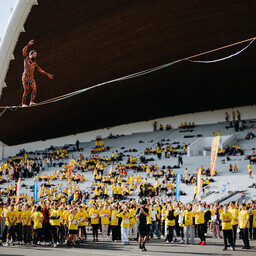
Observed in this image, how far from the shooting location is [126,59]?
34594 millimetres

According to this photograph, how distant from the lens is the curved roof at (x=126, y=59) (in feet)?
94.2

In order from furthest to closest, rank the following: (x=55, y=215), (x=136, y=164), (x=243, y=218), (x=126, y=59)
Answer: (x=136, y=164) < (x=126, y=59) < (x=55, y=215) < (x=243, y=218)

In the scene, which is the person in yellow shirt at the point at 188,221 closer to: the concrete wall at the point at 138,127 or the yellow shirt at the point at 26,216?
the yellow shirt at the point at 26,216

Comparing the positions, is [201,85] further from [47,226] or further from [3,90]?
[47,226]

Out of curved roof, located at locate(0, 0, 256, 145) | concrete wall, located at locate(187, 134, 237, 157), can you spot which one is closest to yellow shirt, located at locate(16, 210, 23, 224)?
curved roof, located at locate(0, 0, 256, 145)

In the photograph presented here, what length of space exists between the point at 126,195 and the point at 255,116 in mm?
23772

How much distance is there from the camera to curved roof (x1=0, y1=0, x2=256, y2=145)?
28.7m

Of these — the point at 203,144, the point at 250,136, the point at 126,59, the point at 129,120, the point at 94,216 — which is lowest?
the point at 94,216

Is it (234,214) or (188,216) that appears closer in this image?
(234,214)

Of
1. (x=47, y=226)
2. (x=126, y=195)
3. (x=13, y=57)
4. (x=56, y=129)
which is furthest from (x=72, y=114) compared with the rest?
(x=47, y=226)

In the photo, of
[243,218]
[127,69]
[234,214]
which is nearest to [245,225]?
[243,218]

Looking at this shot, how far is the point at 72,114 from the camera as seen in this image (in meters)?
43.3

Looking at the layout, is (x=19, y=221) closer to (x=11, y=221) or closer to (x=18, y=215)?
(x=18, y=215)

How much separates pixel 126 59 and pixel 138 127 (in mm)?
16681
